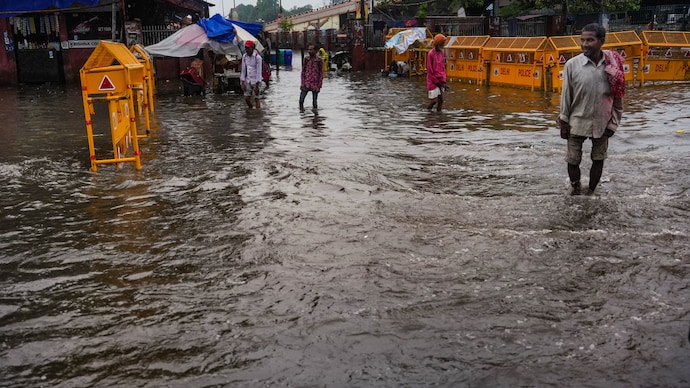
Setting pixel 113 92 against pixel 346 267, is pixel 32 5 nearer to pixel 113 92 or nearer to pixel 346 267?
pixel 113 92

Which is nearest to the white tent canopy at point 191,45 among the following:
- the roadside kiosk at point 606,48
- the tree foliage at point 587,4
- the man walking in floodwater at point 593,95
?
the roadside kiosk at point 606,48

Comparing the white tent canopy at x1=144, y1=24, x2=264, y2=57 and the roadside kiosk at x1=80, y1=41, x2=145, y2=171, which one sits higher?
the white tent canopy at x1=144, y1=24, x2=264, y2=57

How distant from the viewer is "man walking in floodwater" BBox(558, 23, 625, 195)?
6.21 metres

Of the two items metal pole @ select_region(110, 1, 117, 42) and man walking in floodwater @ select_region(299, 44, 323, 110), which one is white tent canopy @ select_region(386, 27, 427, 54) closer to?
metal pole @ select_region(110, 1, 117, 42)

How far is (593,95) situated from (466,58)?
1601 centimetres

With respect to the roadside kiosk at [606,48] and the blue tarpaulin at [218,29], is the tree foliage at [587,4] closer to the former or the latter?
the roadside kiosk at [606,48]

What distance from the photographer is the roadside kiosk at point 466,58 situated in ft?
67.9

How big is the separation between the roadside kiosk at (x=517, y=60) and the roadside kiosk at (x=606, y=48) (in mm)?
307

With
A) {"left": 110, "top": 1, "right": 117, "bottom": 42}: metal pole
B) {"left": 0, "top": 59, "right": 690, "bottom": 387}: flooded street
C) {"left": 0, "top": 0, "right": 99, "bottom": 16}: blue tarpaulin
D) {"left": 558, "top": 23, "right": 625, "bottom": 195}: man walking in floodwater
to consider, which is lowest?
{"left": 0, "top": 59, "right": 690, "bottom": 387}: flooded street

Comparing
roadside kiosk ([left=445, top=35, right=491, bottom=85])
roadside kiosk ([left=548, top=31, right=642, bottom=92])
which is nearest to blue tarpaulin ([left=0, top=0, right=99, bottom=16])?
roadside kiosk ([left=445, top=35, right=491, bottom=85])

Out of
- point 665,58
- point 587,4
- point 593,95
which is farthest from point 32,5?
point 587,4

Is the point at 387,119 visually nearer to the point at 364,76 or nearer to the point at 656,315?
the point at 656,315

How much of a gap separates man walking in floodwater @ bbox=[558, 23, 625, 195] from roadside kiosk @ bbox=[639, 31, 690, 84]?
45.0ft

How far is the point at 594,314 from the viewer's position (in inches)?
156
